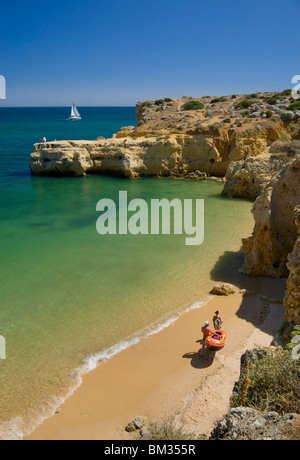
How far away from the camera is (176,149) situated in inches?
1175

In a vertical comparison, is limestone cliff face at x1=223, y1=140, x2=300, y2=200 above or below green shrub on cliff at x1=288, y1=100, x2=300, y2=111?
below

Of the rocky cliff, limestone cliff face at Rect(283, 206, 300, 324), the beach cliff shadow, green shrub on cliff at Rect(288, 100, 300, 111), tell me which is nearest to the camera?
limestone cliff face at Rect(283, 206, 300, 324)

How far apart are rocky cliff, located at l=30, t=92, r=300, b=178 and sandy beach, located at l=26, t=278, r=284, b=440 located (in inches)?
830

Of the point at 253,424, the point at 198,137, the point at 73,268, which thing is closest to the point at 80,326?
the point at 73,268

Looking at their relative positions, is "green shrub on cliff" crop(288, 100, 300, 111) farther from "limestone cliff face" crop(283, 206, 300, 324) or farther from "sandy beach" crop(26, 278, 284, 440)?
"limestone cliff face" crop(283, 206, 300, 324)

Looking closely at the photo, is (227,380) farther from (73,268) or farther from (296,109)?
(296,109)

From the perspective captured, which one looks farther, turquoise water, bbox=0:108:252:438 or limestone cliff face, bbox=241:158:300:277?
limestone cliff face, bbox=241:158:300:277

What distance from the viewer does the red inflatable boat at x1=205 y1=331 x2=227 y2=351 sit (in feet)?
26.4

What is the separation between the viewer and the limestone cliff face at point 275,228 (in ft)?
37.7

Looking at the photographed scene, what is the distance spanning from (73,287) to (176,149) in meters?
20.9

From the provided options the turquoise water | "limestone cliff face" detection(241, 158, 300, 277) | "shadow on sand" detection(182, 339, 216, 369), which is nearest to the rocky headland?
the turquoise water

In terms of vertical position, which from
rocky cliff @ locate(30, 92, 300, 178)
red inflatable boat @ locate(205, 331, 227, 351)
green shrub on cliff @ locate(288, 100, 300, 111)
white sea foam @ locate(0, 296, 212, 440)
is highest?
green shrub on cliff @ locate(288, 100, 300, 111)

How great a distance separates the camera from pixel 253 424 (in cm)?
370

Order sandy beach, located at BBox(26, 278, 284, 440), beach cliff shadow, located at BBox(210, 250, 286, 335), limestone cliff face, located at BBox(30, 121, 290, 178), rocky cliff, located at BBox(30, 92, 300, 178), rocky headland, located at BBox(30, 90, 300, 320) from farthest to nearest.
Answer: limestone cliff face, located at BBox(30, 121, 290, 178) < rocky cliff, located at BBox(30, 92, 300, 178) < rocky headland, located at BBox(30, 90, 300, 320) < beach cliff shadow, located at BBox(210, 250, 286, 335) < sandy beach, located at BBox(26, 278, 284, 440)
